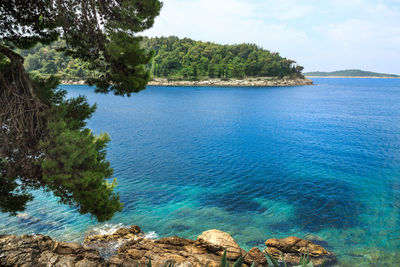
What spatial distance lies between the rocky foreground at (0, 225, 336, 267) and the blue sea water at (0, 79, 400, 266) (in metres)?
1.54

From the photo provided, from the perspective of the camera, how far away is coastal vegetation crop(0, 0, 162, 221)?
23.1ft

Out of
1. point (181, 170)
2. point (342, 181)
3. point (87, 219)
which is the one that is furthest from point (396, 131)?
point (87, 219)

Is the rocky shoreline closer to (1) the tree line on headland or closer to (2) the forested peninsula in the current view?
(2) the forested peninsula

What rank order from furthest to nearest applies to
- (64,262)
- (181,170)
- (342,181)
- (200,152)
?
(200,152) < (181,170) < (342,181) < (64,262)

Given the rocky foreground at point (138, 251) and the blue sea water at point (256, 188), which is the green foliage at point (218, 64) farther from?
the rocky foreground at point (138, 251)

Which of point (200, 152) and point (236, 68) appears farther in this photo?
point (236, 68)

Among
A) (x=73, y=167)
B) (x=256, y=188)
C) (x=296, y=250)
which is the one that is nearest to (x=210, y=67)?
(x=256, y=188)

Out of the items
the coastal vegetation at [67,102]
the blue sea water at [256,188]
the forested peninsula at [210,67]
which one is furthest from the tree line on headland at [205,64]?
the coastal vegetation at [67,102]

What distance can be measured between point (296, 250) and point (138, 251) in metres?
7.51

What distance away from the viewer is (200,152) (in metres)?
30.0

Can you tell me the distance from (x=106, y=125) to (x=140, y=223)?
100ft

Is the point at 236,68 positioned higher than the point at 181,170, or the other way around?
the point at 236,68

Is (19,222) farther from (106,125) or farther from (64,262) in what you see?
(106,125)

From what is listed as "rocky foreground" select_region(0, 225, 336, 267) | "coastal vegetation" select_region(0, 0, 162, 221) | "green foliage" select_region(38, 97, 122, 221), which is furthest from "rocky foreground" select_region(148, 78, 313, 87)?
"green foliage" select_region(38, 97, 122, 221)
